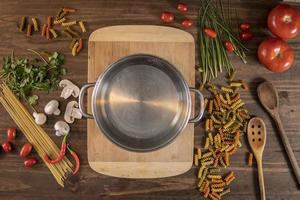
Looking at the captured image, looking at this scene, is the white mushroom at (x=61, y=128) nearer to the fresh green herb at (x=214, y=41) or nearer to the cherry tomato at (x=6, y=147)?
the cherry tomato at (x=6, y=147)

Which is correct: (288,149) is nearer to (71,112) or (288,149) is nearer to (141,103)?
Result: (141,103)

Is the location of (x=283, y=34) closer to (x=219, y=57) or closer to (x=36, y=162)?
(x=219, y=57)

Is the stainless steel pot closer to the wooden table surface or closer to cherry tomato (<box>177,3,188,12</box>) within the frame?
the wooden table surface

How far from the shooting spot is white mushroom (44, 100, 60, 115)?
4.58 feet

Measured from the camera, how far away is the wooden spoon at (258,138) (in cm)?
142

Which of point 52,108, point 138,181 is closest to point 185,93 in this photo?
point 138,181

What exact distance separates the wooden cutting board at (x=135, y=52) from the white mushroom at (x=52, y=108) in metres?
0.12

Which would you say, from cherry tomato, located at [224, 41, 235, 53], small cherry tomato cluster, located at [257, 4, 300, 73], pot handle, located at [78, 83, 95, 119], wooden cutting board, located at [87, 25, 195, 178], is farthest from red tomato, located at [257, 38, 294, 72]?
pot handle, located at [78, 83, 95, 119]

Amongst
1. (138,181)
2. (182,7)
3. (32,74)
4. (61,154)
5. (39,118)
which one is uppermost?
(182,7)

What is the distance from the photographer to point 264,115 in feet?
4.70

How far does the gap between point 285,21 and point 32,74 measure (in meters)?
0.90

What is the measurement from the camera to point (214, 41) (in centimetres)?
143

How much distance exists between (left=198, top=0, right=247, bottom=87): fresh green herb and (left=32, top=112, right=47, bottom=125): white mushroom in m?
0.58

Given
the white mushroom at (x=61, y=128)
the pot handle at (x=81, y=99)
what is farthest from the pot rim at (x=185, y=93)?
the white mushroom at (x=61, y=128)
